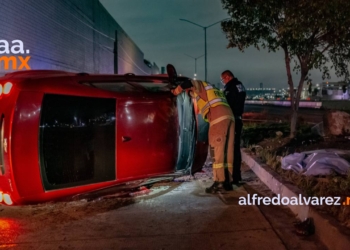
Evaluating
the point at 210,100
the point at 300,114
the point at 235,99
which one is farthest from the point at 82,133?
the point at 300,114

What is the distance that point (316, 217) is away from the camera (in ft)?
14.4

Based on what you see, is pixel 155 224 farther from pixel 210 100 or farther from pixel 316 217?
pixel 210 100

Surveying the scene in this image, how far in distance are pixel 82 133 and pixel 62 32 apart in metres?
13.7

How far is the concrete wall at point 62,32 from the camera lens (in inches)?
503

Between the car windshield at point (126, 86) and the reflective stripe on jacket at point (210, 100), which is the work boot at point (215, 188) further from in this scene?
the car windshield at point (126, 86)

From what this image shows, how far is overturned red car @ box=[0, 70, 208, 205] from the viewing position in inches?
177

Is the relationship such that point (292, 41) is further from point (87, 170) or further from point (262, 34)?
point (87, 170)

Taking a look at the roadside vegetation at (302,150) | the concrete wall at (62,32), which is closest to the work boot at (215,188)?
the roadside vegetation at (302,150)

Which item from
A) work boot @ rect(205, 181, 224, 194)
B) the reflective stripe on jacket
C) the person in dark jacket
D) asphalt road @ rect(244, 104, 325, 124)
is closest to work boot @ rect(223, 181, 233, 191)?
work boot @ rect(205, 181, 224, 194)

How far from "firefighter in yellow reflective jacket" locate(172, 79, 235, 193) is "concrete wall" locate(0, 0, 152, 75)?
8056 mm

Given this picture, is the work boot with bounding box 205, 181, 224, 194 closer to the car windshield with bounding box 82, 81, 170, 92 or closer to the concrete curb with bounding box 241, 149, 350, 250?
the concrete curb with bounding box 241, 149, 350, 250

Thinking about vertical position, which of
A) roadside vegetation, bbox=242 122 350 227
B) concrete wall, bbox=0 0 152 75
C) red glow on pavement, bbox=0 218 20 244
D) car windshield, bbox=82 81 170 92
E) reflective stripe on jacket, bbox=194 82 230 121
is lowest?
red glow on pavement, bbox=0 218 20 244

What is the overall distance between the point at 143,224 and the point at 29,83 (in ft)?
6.61

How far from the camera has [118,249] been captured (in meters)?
4.15
